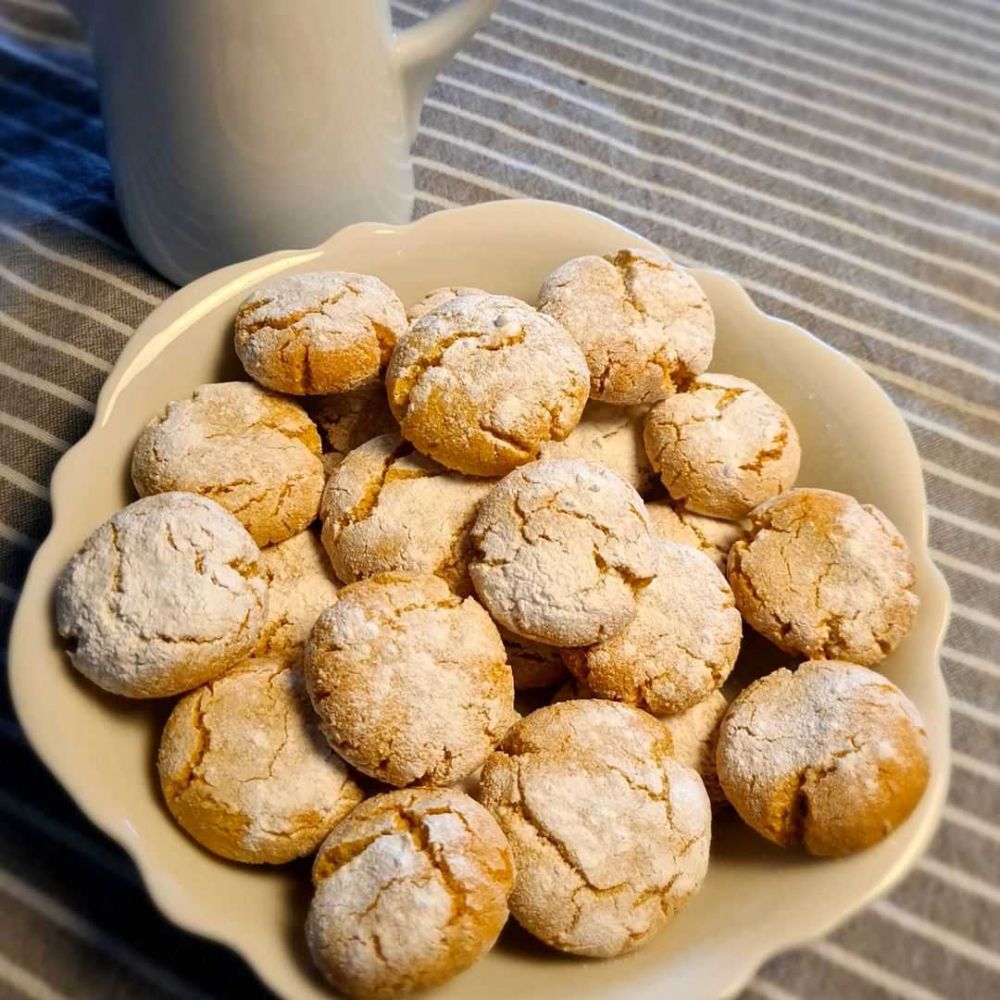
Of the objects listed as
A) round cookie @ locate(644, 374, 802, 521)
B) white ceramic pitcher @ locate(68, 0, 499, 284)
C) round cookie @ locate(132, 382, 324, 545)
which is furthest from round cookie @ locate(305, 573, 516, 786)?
white ceramic pitcher @ locate(68, 0, 499, 284)

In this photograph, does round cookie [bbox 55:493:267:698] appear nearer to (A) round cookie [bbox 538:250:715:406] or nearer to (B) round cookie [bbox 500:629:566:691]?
(B) round cookie [bbox 500:629:566:691]

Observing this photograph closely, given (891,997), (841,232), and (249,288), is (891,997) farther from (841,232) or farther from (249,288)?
(841,232)

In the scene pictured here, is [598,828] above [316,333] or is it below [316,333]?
below

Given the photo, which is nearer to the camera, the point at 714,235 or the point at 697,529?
the point at 697,529

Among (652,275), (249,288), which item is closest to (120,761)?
(249,288)

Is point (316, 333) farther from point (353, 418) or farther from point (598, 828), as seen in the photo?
point (598, 828)

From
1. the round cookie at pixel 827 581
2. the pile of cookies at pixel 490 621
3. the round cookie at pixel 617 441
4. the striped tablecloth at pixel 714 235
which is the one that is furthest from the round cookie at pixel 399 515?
the striped tablecloth at pixel 714 235

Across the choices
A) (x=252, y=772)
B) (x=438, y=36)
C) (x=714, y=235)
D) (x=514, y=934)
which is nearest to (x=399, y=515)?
(x=252, y=772)
